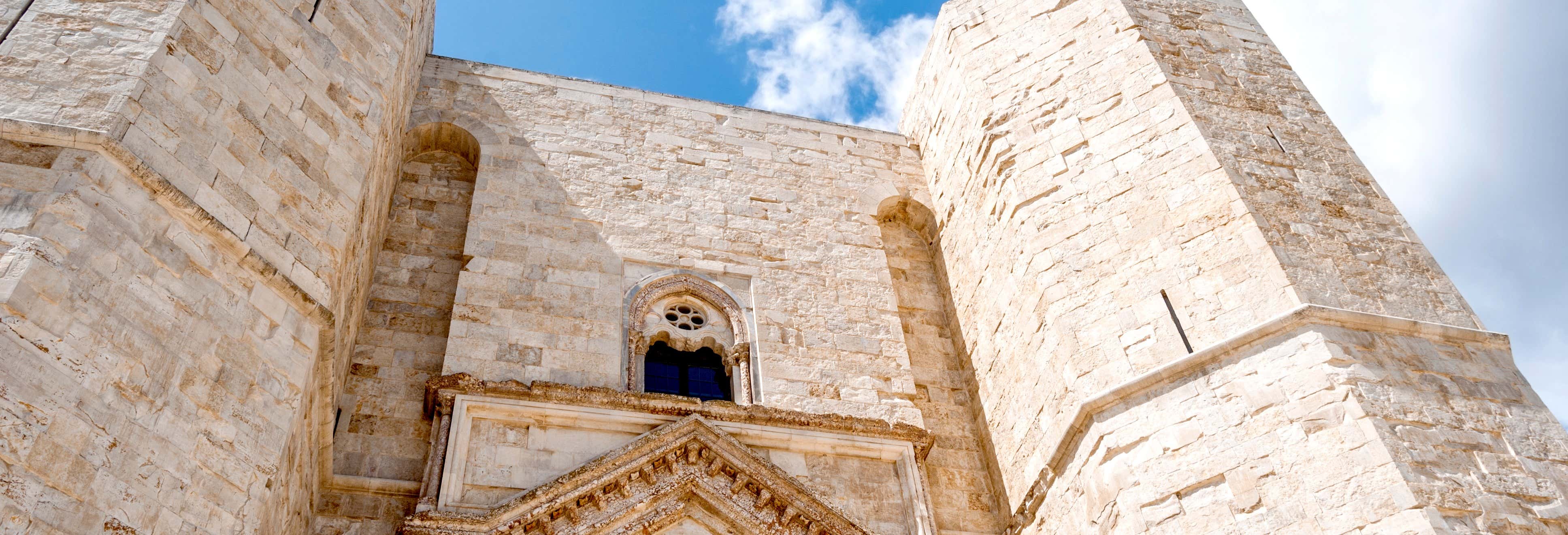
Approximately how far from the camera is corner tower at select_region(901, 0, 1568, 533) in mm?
5266

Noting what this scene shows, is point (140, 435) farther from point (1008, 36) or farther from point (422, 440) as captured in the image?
point (1008, 36)

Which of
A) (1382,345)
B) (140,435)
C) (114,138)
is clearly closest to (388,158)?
(114,138)

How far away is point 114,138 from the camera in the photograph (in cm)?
461

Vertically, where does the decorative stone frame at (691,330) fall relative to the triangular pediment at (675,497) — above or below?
above

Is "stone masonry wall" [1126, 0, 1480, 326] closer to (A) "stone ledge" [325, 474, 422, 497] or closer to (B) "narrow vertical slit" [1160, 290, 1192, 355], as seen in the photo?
(B) "narrow vertical slit" [1160, 290, 1192, 355]

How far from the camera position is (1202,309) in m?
6.09

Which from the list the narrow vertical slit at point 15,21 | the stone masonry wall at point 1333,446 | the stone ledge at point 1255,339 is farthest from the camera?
the stone ledge at point 1255,339

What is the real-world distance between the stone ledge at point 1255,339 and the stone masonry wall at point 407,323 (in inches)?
145

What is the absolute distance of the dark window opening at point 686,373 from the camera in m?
7.27

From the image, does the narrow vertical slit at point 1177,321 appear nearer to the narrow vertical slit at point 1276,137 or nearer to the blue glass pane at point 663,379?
the narrow vertical slit at point 1276,137

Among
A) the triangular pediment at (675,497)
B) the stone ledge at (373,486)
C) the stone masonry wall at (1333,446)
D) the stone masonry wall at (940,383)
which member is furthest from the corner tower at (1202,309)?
the stone ledge at (373,486)

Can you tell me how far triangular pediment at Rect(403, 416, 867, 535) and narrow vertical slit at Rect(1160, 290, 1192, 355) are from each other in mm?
2050

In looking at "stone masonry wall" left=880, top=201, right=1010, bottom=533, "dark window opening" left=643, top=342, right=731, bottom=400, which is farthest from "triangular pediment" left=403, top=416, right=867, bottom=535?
"stone masonry wall" left=880, top=201, right=1010, bottom=533

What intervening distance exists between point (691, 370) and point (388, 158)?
2.43 metres
